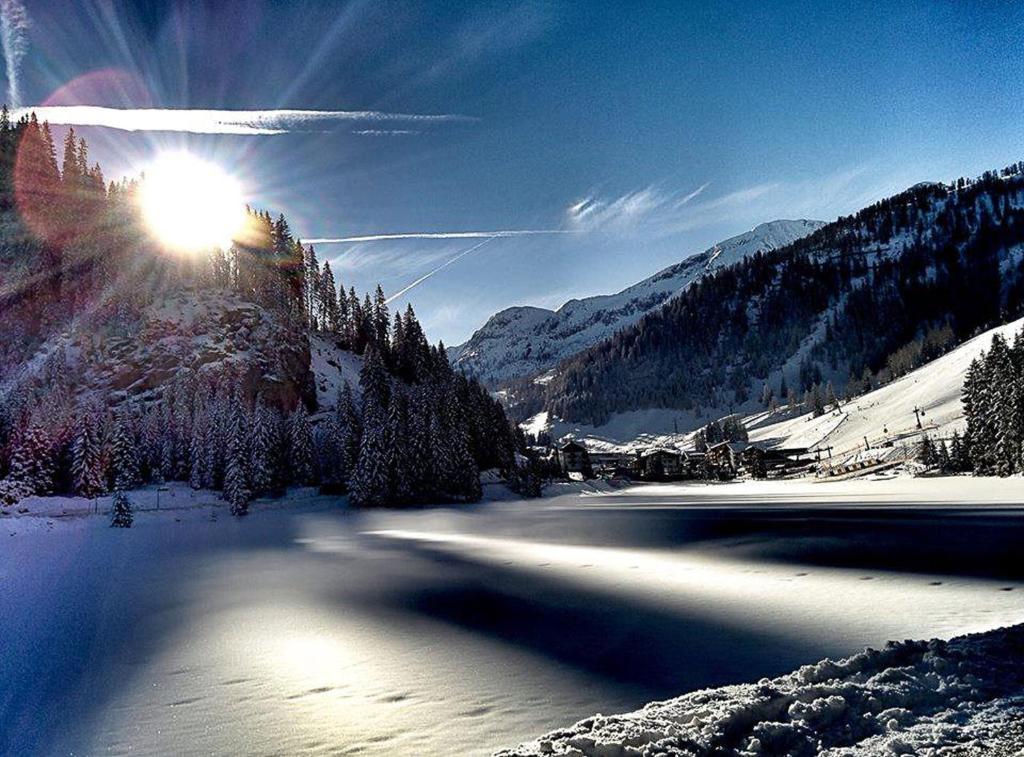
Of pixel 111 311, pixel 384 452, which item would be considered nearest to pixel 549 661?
pixel 384 452

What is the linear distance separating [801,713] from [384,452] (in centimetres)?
6443

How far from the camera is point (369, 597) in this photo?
1557cm

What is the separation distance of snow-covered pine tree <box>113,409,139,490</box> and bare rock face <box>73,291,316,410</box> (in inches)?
832

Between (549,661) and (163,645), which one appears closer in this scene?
(549,661)

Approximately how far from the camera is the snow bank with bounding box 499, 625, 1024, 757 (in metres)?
5.13

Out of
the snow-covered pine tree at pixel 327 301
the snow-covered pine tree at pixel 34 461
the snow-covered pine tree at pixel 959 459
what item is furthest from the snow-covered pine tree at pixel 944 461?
the snow-covered pine tree at pixel 327 301

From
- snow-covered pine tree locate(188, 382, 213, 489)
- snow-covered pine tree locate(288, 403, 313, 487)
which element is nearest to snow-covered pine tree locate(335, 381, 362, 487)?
snow-covered pine tree locate(288, 403, 313, 487)

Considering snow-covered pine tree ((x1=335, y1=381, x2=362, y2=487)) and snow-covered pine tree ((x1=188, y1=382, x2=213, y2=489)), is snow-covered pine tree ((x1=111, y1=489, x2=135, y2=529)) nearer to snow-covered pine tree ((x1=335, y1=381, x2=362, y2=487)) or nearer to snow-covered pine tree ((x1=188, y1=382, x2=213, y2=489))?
snow-covered pine tree ((x1=188, y1=382, x2=213, y2=489))

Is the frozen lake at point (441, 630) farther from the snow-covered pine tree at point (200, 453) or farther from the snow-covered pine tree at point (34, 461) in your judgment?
the snow-covered pine tree at point (200, 453)

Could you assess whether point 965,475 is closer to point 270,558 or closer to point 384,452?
A: point 384,452

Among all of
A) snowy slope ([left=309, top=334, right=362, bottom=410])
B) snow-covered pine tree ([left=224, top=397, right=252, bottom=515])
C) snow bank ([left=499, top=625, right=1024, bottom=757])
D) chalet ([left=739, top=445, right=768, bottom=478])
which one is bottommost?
chalet ([left=739, top=445, right=768, bottom=478])

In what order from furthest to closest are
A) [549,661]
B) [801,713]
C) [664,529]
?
[664,529] < [549,661] < [801,713]

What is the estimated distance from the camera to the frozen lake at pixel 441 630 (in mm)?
7230

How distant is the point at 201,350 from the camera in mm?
100125
